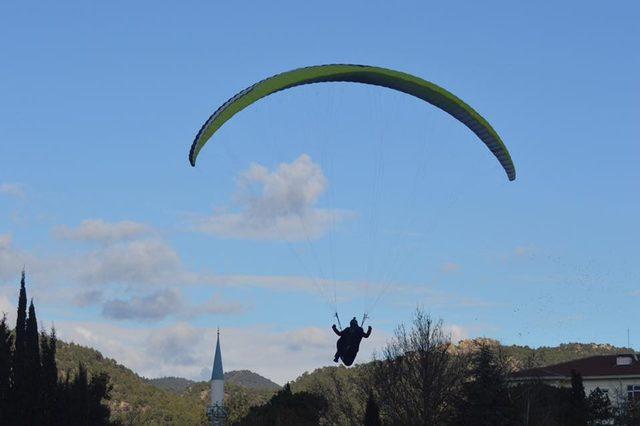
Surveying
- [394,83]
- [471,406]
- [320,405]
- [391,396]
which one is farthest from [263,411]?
[394,83]

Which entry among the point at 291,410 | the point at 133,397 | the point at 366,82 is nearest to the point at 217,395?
the point at 291,410

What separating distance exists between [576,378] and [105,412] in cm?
2833

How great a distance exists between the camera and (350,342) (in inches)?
1056

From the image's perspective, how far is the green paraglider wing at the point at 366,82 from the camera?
88.8 ft

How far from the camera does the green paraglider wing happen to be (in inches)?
1065

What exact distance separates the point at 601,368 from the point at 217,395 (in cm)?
3039

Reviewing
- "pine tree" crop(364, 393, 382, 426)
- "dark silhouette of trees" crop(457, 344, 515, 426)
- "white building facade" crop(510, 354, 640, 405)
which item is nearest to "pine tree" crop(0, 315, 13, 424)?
"pine tree" crop(364, 393, 382, 426)

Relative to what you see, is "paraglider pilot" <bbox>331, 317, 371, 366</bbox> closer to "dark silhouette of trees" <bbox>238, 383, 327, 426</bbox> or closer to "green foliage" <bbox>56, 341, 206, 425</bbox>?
"dark silhouette of trees" <bbox>238, 383, 327, 426</bbox>

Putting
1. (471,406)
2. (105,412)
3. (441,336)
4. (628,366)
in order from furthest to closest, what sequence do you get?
(628,366) < (441,336) < (105,412) < (471,406)

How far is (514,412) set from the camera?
161 ft

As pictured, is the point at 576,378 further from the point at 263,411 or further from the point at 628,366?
the point at 263,411

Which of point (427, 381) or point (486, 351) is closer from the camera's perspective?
point (486, 351)

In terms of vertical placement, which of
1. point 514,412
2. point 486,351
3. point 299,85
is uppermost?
point 299,85

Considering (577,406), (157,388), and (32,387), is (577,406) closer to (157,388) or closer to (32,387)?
(32,387)
